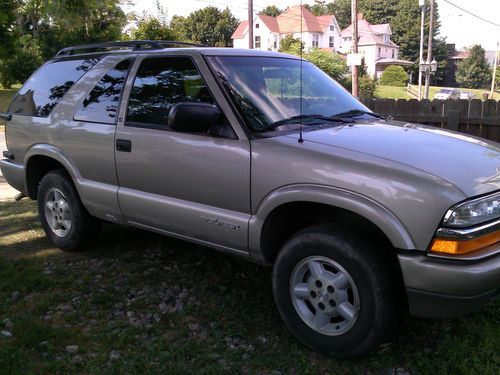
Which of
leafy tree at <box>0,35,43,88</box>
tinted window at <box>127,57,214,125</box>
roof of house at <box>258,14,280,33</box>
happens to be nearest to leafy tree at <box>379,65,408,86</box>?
roof of house at <box>258,14,280,33</box>

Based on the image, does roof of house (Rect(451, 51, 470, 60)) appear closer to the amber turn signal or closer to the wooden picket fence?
the wooden picket fence

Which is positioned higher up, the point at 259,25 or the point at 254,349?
the point at 259,25

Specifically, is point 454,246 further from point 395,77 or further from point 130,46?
point 395,77

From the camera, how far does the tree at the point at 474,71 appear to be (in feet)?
243

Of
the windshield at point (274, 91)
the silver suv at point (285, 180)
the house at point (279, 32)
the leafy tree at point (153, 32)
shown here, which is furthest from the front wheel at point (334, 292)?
the house at point (279, 32)

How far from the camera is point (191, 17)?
6988 centimetres

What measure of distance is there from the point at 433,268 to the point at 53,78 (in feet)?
12.8

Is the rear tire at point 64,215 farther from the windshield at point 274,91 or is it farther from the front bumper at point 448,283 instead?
the front bumper at point 448,283

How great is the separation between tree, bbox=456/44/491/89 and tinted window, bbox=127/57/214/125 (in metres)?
78.7

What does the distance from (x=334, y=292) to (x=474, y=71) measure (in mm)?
80278

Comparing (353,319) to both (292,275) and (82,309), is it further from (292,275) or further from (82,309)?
(82,309)

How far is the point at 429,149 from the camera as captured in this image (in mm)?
3014

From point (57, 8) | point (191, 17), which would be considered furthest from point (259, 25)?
point (57, 8)

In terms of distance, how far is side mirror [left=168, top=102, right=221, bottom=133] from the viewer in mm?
3246
